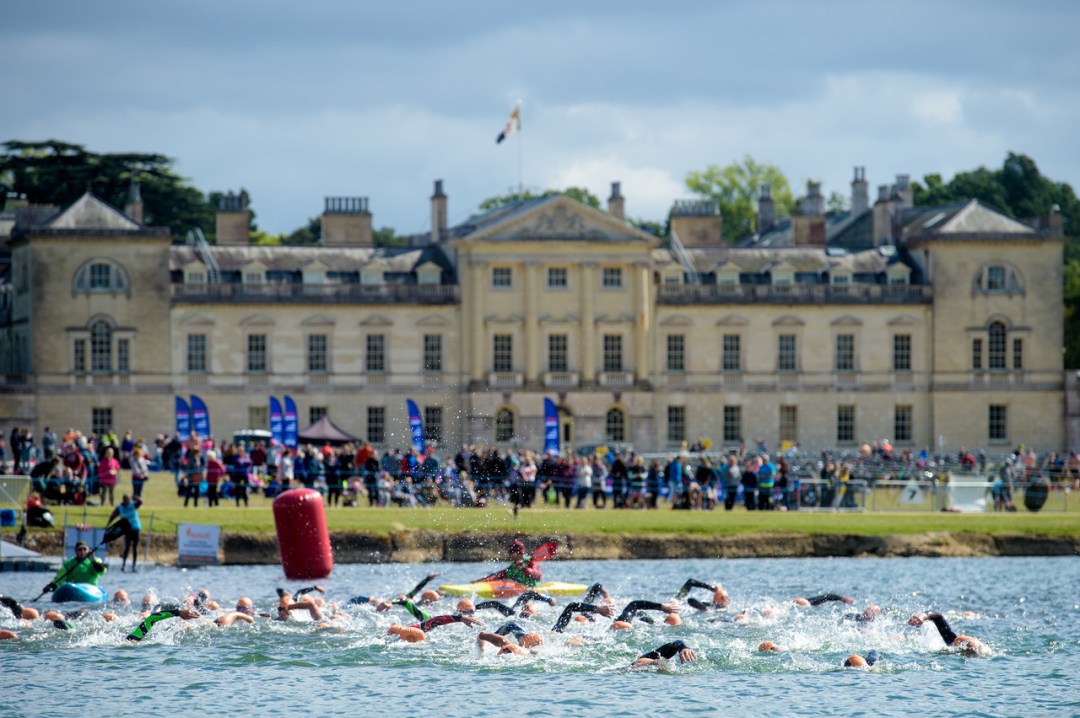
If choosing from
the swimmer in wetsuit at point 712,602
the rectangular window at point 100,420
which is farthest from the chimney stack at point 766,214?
the swimmer in wetsuit at point 712,602

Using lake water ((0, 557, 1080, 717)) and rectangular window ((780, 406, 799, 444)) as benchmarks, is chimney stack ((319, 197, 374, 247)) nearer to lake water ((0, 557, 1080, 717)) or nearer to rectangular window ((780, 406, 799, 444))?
rectangular window ((780, 406, 799, 444))

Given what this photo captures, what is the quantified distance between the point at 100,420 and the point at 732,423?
2481 centimetres

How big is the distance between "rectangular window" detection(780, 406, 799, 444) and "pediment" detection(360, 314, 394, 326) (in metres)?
16.2

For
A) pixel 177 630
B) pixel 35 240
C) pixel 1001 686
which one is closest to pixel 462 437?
pixel 35 240

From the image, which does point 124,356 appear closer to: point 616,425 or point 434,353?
point 434,353

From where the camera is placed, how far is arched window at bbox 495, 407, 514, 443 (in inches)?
2916

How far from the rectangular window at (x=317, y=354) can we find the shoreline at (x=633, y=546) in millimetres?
32518

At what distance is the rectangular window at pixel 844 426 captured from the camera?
77.1 m

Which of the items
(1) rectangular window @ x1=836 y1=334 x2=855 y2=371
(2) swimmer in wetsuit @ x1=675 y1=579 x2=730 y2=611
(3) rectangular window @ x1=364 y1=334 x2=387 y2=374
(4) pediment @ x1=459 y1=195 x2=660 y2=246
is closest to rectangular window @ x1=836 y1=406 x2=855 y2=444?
(1) rectangular window @ x1=836 y1=334 x2=855 y2=371

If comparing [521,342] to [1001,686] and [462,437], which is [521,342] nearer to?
[462,437]

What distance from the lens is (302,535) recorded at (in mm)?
36594

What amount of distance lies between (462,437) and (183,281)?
12305mm

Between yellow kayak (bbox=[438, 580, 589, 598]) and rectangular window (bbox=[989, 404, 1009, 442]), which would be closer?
yellow kayak (bbox=[438, 580, 589, 598])

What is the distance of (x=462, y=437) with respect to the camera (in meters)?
73.9
